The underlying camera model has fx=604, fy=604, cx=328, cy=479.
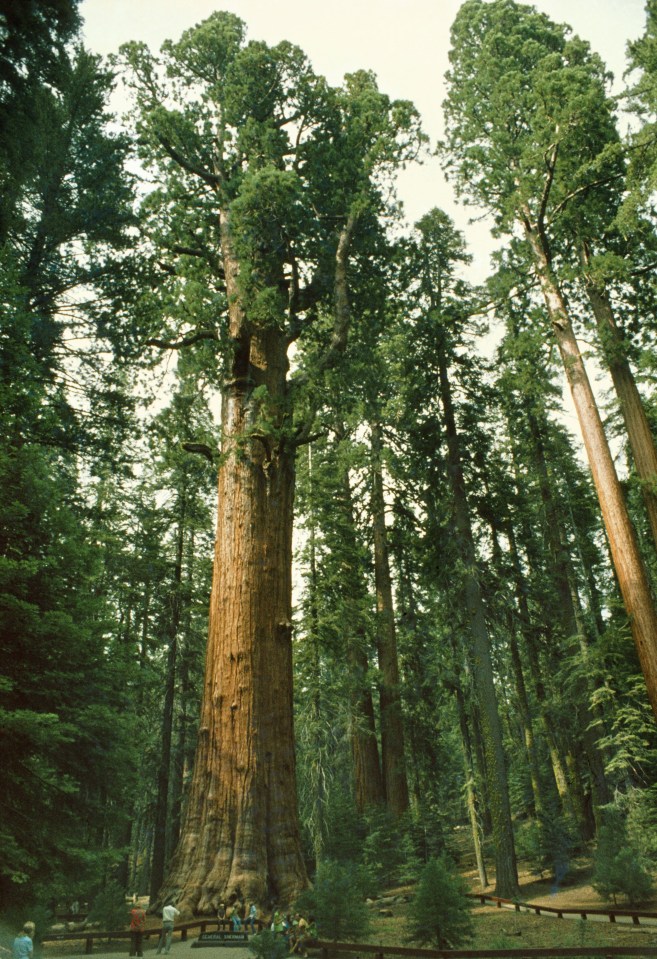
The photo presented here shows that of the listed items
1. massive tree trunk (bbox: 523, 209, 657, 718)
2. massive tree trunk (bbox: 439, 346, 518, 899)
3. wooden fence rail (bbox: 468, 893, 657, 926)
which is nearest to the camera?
wooden fence rail (bbox: 468, 893, 657, 926)

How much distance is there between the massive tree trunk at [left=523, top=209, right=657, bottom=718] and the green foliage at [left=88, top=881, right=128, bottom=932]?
8309 mm

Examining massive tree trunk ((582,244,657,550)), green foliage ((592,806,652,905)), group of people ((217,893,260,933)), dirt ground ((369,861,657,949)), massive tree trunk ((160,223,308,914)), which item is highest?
massive tree trunk ((582,244,657,550))

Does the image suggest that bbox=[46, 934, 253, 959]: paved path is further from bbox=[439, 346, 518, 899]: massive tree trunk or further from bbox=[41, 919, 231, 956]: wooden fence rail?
bbox=[439, 346, 518, 899]: massive tree trunk

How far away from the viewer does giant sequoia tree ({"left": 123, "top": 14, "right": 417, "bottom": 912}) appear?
7590mm

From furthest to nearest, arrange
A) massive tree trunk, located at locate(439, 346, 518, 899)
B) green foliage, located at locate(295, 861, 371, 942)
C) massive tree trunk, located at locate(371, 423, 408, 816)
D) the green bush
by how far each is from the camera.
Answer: massive tree trunk, located at locate(371, 423, 408, 816)
massive tree trunk, located at locate(439, 346, 518, 899)
the green bush
green foliage, located at locate(295, 861, 371, 942)

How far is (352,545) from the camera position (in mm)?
17969

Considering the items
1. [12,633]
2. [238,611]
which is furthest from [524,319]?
[12,633]

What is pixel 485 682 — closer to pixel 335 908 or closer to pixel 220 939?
pixel 335 908

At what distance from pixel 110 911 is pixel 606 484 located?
10296 mm

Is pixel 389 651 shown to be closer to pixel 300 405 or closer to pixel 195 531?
pixel 195 531

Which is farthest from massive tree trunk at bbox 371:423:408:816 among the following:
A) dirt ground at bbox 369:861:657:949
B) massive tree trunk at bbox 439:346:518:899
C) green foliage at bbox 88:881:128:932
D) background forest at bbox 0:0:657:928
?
green foliage at bbox 88:881:128:932

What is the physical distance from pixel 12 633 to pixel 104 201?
10322 mm

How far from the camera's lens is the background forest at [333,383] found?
381 inches

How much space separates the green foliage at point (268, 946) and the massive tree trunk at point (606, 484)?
21.7 feet
